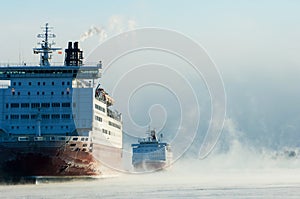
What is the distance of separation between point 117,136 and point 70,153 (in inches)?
994

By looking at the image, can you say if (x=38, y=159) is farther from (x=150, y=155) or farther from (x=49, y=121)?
(x=150, y=155)

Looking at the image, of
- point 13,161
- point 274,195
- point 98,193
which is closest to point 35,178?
point 13,161

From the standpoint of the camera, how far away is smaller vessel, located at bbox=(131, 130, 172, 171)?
109938 mm

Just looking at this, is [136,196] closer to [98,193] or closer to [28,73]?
[98,193]

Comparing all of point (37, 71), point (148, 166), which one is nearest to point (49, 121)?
point (37, 71)

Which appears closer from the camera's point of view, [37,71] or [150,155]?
[37,71]

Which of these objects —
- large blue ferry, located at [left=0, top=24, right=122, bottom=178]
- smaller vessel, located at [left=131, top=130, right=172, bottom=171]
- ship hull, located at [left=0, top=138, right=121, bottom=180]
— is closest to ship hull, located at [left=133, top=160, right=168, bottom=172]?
smaller vessel, located at [left=131, top=130, right=172, bottom=171]

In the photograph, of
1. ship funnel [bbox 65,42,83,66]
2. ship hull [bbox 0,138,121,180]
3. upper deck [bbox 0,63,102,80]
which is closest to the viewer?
ship hull [bbox 0,138,121,180]

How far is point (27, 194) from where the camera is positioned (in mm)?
51531

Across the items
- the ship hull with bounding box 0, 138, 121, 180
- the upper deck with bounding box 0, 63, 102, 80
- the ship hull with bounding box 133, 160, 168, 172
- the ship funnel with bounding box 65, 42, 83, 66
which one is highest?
the ship funnel with bounding box 65, 42, 83, 66

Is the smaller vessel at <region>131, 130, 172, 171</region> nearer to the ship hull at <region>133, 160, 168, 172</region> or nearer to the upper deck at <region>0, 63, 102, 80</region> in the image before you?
the ship hull at <region>133, 160, 168, 172</region>

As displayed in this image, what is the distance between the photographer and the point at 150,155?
366ft

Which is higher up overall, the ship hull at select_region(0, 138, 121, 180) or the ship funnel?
the ship funnel

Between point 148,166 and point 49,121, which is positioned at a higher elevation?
point 49,121
